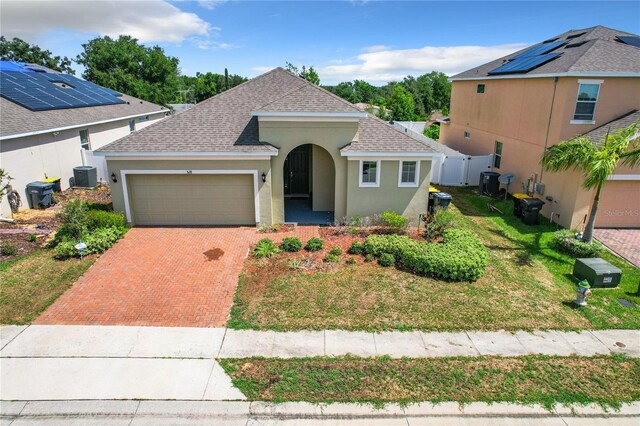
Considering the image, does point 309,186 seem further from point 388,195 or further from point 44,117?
point 44,117

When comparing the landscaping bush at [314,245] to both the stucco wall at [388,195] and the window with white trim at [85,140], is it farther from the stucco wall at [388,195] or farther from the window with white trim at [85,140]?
the window with white trim at [85,140]

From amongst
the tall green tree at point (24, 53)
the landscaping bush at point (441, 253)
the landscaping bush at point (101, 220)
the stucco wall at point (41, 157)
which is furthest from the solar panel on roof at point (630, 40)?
the tall green tree at point (24, 53)

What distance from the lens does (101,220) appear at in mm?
13773

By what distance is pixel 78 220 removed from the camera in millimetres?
13164

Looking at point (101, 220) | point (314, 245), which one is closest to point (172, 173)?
point (101, 220)

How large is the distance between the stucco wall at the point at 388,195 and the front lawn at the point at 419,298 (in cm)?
280

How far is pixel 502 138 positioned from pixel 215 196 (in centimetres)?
1493

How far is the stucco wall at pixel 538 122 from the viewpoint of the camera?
15141 mm

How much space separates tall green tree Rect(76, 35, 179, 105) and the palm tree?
41684mm

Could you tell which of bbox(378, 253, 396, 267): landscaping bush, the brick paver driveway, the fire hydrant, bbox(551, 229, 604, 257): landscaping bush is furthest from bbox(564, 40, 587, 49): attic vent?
the brick paver driveway

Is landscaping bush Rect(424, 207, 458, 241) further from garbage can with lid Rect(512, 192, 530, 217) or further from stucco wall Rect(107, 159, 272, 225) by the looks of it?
stucco wall Rect(107, 159, 272, 225)

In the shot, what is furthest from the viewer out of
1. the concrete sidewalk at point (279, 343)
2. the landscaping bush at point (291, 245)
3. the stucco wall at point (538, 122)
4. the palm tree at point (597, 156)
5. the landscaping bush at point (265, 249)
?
the stucco wall at point (538, 122)

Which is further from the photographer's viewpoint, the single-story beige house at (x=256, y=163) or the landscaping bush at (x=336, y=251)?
the single-story beige house at (x=256, y=163)

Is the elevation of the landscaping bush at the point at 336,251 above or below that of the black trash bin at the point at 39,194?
below
